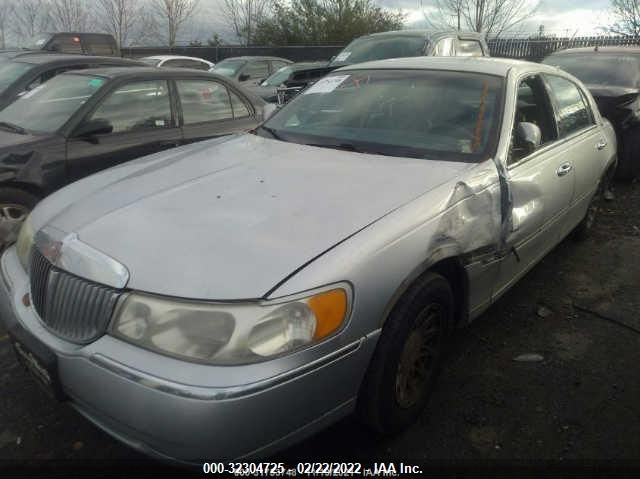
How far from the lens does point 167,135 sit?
4828mm

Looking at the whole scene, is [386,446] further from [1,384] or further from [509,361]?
[1,384]

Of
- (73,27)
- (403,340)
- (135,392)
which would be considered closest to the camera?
(135,392)

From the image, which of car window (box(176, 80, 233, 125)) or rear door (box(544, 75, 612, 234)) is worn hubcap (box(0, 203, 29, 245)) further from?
rear door (box(544, 75, 612, 234))

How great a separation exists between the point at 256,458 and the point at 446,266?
1.23m

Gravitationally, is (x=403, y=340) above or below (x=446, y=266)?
below

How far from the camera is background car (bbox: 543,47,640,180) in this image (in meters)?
6.15

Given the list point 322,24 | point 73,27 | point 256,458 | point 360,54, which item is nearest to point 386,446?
point 256,458

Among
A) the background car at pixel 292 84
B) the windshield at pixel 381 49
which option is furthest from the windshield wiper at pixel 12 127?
the background car at pixel 292 84

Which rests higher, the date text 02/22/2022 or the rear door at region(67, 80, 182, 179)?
the rear door at region(67, 80, 182, 179)

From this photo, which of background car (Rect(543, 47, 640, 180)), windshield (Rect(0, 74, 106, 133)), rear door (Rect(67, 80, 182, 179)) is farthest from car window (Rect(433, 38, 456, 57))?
windshield (Rect(0, 74, 106, 133))

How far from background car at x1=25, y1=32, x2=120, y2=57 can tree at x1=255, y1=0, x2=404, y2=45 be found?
16124 mm

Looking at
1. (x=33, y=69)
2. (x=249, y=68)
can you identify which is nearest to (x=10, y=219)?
(x=33, y=69)

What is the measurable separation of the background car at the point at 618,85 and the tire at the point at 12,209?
6.11 metres

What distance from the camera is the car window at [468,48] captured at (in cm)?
832
